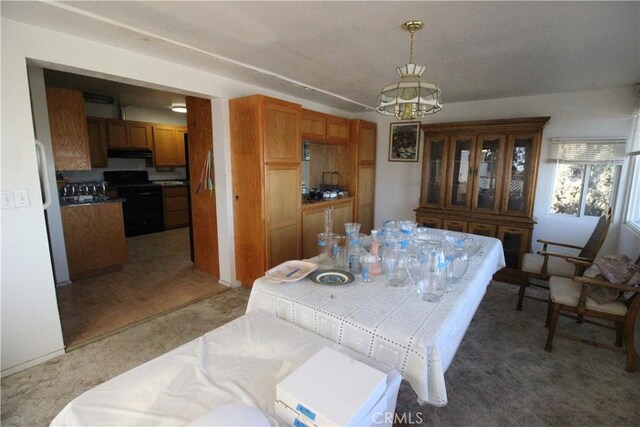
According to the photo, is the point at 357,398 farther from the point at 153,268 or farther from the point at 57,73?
the point at 57,73

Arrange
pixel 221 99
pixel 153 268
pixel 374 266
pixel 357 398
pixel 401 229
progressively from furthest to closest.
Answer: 1. pixel 153 268
2. pixel 221 99
3. pixel 401 229
4. pixel 374 266
5. pixel 357 398

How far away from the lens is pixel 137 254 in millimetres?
4625

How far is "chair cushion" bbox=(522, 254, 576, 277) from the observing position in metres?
2.85

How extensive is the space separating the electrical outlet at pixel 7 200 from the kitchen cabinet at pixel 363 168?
3.71 m

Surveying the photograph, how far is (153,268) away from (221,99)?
97.1 inches

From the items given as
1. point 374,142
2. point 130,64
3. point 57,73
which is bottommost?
point 374,142

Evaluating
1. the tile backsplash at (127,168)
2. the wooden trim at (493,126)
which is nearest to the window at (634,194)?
the wooden trim at (493,126)

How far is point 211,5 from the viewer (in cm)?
172

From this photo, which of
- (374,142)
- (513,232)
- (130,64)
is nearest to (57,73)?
(130,64)

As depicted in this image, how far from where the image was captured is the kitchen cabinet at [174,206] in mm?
6035

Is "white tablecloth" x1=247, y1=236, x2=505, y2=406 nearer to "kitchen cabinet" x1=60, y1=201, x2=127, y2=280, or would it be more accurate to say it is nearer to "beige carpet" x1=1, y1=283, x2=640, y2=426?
"beige carpet" x1=1, y1=283, x2=640, y2=426

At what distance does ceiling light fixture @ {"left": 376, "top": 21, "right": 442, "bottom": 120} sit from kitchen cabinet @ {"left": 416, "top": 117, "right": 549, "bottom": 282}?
85.7 inches

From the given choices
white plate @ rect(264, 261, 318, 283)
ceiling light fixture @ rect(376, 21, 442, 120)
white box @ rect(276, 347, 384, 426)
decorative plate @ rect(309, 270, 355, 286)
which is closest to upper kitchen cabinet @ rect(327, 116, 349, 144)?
ceiling light fixture @ rect(376, 21, 442, 120)

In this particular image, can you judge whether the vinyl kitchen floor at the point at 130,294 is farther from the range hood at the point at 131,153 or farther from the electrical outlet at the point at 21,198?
the range hood at the point at 131,153
